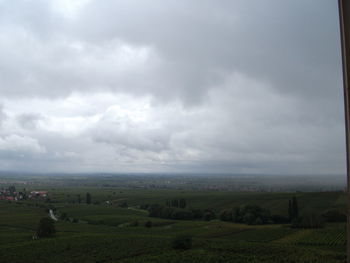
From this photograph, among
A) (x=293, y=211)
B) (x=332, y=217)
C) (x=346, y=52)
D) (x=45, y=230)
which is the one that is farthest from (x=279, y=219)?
(x=346, y=52)

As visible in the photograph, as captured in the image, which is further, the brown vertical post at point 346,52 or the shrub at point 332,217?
the shrub at point 332,217

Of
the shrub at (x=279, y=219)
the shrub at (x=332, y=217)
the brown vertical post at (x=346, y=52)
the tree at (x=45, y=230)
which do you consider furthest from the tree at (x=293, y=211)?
the brown vertical post at (x=346, y=52)

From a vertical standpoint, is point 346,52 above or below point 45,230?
above

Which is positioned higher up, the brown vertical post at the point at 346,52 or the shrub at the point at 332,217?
the brown vertical post at the point at 346,52

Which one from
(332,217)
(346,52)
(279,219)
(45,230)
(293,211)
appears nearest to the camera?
(346,52)

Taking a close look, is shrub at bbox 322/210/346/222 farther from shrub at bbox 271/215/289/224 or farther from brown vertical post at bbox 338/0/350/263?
brown vertical post at bbox 338/0/350/263

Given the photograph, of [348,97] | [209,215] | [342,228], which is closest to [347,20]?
[348,97]

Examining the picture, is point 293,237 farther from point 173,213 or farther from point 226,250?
point 173,213

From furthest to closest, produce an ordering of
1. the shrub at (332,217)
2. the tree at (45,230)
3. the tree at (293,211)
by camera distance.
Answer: the tree at (293,211), the shrub at (332,217), the tree at (45,230)

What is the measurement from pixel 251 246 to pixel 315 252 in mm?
5897

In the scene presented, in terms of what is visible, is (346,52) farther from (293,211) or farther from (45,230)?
(293,211)

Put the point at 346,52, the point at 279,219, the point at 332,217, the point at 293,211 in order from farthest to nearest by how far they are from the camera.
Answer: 1. the point at 279,219
2. the point at 293,211
3. the point at 332,217
4. the point at 346,52

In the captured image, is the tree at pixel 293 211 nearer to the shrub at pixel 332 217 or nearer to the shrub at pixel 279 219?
the shrub at pixel 279 219

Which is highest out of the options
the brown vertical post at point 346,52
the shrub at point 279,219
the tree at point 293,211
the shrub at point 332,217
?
the brown vertical post at point 346,52
